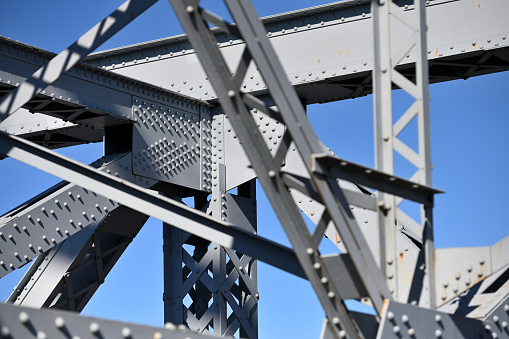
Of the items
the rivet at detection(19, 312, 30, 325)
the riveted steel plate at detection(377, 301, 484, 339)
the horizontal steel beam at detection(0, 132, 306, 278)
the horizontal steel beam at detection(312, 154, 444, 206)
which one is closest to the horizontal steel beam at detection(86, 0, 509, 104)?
the horizontal steel beam at detection(312, 154, 444, 206)

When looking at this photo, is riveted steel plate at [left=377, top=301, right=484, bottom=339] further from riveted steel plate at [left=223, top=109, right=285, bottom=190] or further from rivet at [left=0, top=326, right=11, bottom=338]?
riveted steel plate at [left=223, top=109, right=285, bottom=190]

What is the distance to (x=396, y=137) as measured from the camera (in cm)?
680

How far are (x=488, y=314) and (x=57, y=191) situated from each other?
18.0 ft

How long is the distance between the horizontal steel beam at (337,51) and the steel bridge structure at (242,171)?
0.02m

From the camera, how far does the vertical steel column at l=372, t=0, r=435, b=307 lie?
659cm

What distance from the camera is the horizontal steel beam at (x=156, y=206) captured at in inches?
281

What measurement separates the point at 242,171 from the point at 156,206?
477cm

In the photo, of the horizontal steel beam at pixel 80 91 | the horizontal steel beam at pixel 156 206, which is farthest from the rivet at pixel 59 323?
the horizontal steel beam at pixel 80 91

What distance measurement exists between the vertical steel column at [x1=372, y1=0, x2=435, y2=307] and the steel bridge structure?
0.01m

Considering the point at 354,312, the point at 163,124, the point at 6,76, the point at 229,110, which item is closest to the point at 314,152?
the point at 229,110

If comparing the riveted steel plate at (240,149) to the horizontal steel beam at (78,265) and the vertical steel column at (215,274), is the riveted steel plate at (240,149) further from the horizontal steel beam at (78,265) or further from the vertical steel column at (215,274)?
the horizontal steel beam at (78,265)

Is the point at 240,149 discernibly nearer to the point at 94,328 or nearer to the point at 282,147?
the point at 282,147

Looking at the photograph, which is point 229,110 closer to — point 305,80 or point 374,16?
point 374,16

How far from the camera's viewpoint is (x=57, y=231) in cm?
1013
